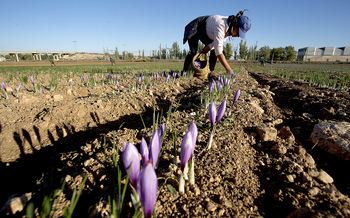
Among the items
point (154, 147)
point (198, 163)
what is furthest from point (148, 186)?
point (198, 163)

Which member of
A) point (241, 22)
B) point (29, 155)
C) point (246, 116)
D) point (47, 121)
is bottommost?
point (29, 155)

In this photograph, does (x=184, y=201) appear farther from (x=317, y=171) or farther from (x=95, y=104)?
(x=95, y=104)

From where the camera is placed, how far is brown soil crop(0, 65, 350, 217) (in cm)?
82

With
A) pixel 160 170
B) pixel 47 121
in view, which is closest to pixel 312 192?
pixel 160 170

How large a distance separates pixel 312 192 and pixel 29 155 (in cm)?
236

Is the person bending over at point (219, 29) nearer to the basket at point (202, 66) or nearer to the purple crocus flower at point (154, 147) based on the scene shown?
the basket at point (202, 66)

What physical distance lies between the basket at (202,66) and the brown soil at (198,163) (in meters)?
3.40

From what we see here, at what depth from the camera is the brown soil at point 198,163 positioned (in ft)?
2.70

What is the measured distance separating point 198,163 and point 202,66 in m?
5.24

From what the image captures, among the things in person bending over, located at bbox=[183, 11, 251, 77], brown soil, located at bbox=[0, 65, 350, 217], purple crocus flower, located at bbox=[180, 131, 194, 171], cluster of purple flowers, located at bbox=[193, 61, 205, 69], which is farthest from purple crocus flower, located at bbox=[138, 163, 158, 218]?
cluster of purple flowers, located at bbox=[193, 61, 205, 69]

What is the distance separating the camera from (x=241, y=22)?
3.42 m

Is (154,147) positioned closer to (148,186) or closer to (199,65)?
(148,186)

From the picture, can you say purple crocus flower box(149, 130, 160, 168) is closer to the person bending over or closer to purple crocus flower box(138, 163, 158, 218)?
purple crocus flower box(138, 163, 158, 218)

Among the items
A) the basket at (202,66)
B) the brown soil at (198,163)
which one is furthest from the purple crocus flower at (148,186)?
the basket at (202,66)
